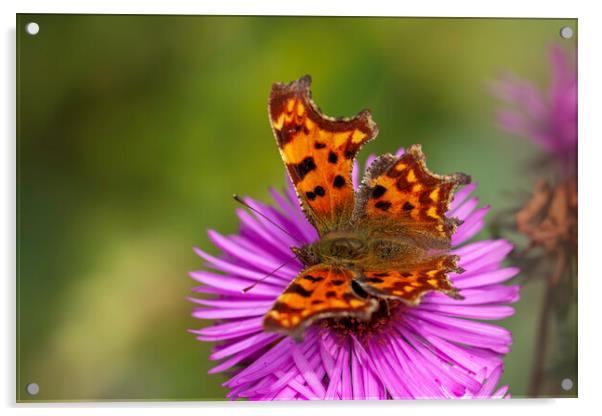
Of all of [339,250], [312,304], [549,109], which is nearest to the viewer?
[312,304]

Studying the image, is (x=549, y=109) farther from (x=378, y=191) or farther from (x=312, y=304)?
(x=312, y=304)

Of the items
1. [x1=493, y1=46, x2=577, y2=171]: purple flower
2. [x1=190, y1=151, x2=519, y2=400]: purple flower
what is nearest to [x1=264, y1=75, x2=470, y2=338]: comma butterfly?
[x1=190, y1=151, x2=519, y2=400]: purple flower

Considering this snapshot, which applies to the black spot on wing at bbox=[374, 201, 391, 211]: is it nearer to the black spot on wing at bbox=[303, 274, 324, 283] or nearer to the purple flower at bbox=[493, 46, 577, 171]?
the black spot on wing at bbox=[303, 274, 324, 283]

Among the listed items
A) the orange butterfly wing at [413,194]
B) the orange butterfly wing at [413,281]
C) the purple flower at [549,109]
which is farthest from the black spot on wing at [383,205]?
the purple flower at [549,109]

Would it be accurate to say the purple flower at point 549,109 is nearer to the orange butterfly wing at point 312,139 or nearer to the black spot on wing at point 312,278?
the orange butterfly wing at point 312,139

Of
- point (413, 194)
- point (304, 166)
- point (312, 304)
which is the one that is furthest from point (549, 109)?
point (312, 304)

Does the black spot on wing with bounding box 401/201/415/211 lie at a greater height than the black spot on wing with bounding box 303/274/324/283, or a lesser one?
greater

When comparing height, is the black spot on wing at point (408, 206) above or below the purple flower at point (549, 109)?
below
